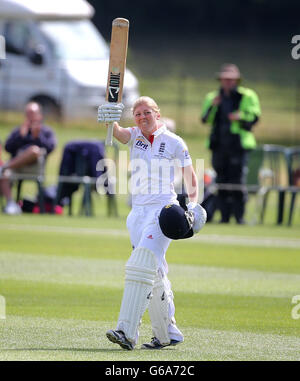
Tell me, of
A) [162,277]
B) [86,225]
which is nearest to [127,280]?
[162,277]

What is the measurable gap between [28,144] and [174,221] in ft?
32.8

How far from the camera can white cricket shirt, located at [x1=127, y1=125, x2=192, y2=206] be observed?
723 cm

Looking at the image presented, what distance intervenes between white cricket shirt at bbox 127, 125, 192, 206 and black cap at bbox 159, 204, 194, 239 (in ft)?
0.89

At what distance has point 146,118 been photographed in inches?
287

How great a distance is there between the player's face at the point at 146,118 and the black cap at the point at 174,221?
0.60m

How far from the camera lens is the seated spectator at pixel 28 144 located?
1652cm

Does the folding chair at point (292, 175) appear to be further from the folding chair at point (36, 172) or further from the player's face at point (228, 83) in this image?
the folding chair at point (36, 172)
